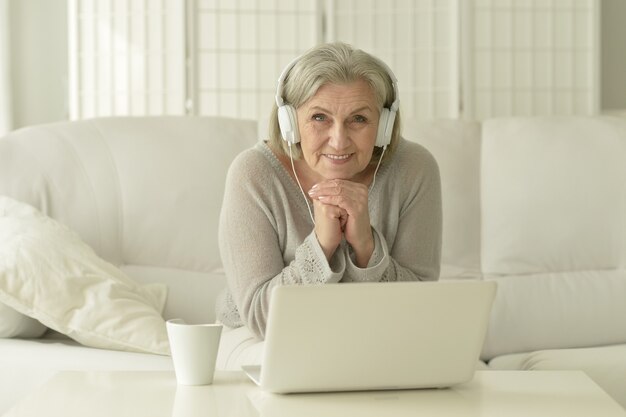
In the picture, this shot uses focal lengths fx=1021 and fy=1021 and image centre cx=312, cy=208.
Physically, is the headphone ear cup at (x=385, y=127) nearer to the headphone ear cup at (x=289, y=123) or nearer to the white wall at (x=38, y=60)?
the headphone ear cup at (x=289, y=123)

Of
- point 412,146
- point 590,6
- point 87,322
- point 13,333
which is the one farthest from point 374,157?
point 590,6

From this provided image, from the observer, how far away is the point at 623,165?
9.31 feet

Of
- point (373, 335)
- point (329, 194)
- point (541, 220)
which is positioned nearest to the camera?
point (373, 335)

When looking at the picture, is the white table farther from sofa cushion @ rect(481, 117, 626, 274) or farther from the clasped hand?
sofa cushion @ rect(481, 117, 626, 274)

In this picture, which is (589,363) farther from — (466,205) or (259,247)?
(259,247)

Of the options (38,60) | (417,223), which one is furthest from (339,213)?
(38,60)

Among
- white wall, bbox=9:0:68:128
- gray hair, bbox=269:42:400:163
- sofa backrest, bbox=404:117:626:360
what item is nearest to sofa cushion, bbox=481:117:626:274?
sofa backrest, bbox=404:117:626:360

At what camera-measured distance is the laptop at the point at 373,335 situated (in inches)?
52.4

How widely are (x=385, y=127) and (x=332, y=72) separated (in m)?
0.15

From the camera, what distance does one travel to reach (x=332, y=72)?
1.98 metres

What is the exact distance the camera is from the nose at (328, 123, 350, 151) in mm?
1956

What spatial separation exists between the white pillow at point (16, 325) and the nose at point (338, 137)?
902 millimetres

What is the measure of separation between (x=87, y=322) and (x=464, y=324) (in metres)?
1.16

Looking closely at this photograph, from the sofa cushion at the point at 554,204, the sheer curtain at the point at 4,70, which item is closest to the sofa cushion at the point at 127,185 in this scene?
the sofa cushion at the point at 554,204
